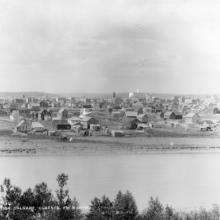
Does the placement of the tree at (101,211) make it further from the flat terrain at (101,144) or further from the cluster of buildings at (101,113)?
the cluster of buildings at (101,113)

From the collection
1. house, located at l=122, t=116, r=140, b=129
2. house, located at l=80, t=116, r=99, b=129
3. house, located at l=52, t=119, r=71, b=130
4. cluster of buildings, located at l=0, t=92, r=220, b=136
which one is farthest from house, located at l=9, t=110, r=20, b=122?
house, located at l=122, t=116, r=140, b=129

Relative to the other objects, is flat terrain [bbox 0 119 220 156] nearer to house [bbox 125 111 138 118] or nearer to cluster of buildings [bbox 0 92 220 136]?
cluster of buildings [bbox 0 92 220 136]

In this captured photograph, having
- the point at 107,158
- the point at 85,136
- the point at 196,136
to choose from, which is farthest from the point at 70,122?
the point at 196,136

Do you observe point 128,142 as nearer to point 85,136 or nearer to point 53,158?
point 85,136

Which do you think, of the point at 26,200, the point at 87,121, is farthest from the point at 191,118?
the point at 26,200

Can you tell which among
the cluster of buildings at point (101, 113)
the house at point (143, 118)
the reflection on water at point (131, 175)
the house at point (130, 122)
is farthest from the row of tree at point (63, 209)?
the house at point (143, 118)

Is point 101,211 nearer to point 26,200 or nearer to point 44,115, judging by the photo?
point 26,200
